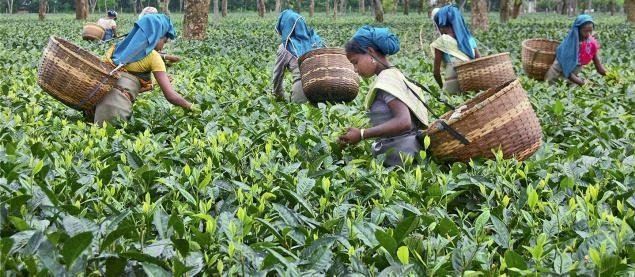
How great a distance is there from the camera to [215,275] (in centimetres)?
238

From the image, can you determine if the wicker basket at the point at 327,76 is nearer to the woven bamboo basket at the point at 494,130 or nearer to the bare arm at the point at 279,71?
the bare arm at the point at 279,71

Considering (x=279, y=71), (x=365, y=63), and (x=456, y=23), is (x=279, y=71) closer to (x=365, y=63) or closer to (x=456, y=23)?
(x=456, y=23)

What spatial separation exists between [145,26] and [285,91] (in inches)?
98.4

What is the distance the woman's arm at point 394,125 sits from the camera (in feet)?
13.2

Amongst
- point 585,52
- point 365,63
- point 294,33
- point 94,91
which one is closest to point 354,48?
point 365,63

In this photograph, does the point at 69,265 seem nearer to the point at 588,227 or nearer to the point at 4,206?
the point at 4,206

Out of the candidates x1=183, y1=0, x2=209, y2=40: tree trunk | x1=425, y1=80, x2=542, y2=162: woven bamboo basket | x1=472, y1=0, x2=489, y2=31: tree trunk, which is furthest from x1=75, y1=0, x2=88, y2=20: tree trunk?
x1=425, y1=80, x2=542, y2=162: woven bamboo basket

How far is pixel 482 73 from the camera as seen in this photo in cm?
695

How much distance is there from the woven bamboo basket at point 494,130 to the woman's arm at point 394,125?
0.16 metres

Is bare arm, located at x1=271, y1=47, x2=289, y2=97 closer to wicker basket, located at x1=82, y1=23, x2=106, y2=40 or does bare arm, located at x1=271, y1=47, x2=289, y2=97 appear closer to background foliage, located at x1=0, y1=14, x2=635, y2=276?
background foliage, located at x1=0, y1=14, x2=635, y2=276

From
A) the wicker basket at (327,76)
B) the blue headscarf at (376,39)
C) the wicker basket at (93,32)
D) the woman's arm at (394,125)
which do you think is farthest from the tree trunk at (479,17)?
the woman's arm at (394,125)

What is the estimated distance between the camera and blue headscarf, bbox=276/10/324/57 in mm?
7004

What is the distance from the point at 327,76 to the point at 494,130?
2.64 metres

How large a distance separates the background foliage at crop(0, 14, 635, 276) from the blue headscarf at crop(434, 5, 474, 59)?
1.77 m
